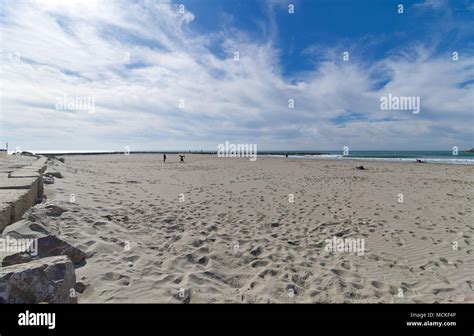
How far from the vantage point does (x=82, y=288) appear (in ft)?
10.2

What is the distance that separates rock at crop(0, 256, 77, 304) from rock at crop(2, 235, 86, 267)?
0.67 meters

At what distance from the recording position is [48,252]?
340 cm

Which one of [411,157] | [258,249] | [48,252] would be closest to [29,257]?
[48,252]

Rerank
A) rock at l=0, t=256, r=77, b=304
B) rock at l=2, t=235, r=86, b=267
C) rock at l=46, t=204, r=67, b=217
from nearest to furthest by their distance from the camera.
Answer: rock at l=0, t=256, r=77, b=304
rock at l=2, t=235, r=86, b=267
rock at l=46, t=204, r=67, b=217

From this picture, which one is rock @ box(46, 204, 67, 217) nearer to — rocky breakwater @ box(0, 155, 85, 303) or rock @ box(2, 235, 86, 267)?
rocky breakwater @ box(0, 155, 85, 303)

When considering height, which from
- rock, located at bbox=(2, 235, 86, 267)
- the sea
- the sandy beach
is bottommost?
the sandy beach

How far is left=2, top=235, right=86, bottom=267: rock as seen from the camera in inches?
118

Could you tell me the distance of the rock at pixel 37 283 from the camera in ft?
7.45

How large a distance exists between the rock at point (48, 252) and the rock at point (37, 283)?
669 millimetres

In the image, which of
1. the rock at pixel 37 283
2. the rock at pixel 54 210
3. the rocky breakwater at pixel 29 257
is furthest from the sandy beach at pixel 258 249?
the rock at pixel 37 283

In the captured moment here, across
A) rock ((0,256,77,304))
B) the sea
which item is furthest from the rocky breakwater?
the sea

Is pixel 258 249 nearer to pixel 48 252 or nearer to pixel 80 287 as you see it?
pixel 80 287
